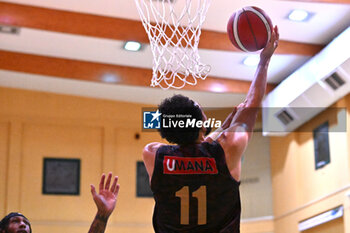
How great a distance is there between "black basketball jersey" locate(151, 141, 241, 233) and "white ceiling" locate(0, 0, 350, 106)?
541cm

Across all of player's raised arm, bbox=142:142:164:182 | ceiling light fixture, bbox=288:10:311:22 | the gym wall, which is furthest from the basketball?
the gym wall

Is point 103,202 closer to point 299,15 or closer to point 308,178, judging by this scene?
point 299,15

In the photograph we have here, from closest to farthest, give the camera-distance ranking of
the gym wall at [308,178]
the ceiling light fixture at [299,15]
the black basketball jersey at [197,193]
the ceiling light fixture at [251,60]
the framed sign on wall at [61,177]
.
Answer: the black basketball jersey at [197,193] → the ceiling light fixture at [299,15] → the gym wall at [308,178] → the ceiling light fixture at [251,60] → the framed sign on wall at [61,177]

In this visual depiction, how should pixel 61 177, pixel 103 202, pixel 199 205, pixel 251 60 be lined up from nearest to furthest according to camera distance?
pixel 199 205, pixel 103 202, pixel 251 60, pixel 61 177

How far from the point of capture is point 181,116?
3.09m

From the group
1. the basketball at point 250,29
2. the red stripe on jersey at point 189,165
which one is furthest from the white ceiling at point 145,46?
the red stripe on jersey at point 189,165

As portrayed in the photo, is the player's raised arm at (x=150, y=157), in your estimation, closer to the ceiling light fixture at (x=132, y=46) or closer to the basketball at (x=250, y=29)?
the basketball at (x=250, y=29)

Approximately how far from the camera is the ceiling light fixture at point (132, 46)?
31.0ft

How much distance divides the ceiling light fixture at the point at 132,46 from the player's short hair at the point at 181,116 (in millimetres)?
6314

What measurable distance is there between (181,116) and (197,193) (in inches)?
15.3

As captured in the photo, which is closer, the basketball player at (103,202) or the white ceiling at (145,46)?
the basketball player at (103,202)

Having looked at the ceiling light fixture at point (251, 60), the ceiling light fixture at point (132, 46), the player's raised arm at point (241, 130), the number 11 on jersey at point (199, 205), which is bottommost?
the number 11 on jersey at point (199, 205)

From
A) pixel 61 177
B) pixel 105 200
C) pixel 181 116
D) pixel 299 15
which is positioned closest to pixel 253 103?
pixel 181 116

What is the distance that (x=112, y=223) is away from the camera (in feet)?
37.0
